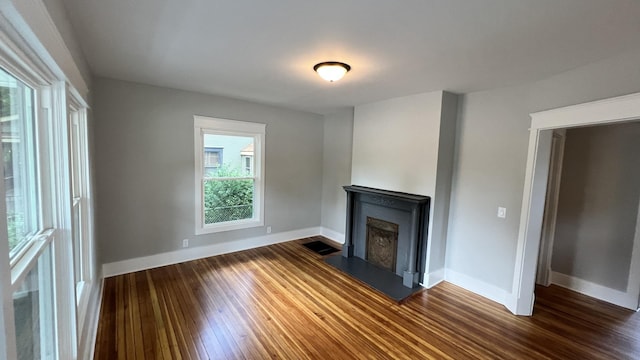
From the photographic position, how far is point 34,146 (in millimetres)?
1387

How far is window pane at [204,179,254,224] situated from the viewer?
417 centimetres

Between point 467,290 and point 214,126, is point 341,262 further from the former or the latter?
point 214,126

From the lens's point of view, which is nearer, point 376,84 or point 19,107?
point 19,107

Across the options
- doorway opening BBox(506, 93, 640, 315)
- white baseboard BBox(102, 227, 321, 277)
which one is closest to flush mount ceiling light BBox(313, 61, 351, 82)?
doorway opening BBox(506, 93, 640, 315)

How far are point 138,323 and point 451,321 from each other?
3.03 metres

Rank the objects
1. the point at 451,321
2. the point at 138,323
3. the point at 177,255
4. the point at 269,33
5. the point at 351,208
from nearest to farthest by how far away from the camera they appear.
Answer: the point at 269,33 < the point at 138,323 < the point at 451,321 < the point at 177,255 < the point at 351,208

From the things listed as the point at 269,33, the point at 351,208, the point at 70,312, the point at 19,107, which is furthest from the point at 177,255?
the point at 269,33

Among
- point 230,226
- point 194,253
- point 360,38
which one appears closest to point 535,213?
point 360,38

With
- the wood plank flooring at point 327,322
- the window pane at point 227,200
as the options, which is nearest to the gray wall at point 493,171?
the wood plank flooring at point 327,322

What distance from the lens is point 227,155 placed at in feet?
14.0

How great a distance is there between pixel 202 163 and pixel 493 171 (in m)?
3.86

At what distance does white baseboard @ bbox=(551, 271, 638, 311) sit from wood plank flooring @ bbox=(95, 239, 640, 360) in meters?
0.13

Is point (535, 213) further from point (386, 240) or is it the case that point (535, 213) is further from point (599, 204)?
point (386, 240)

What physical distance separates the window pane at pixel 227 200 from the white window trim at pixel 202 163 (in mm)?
86
